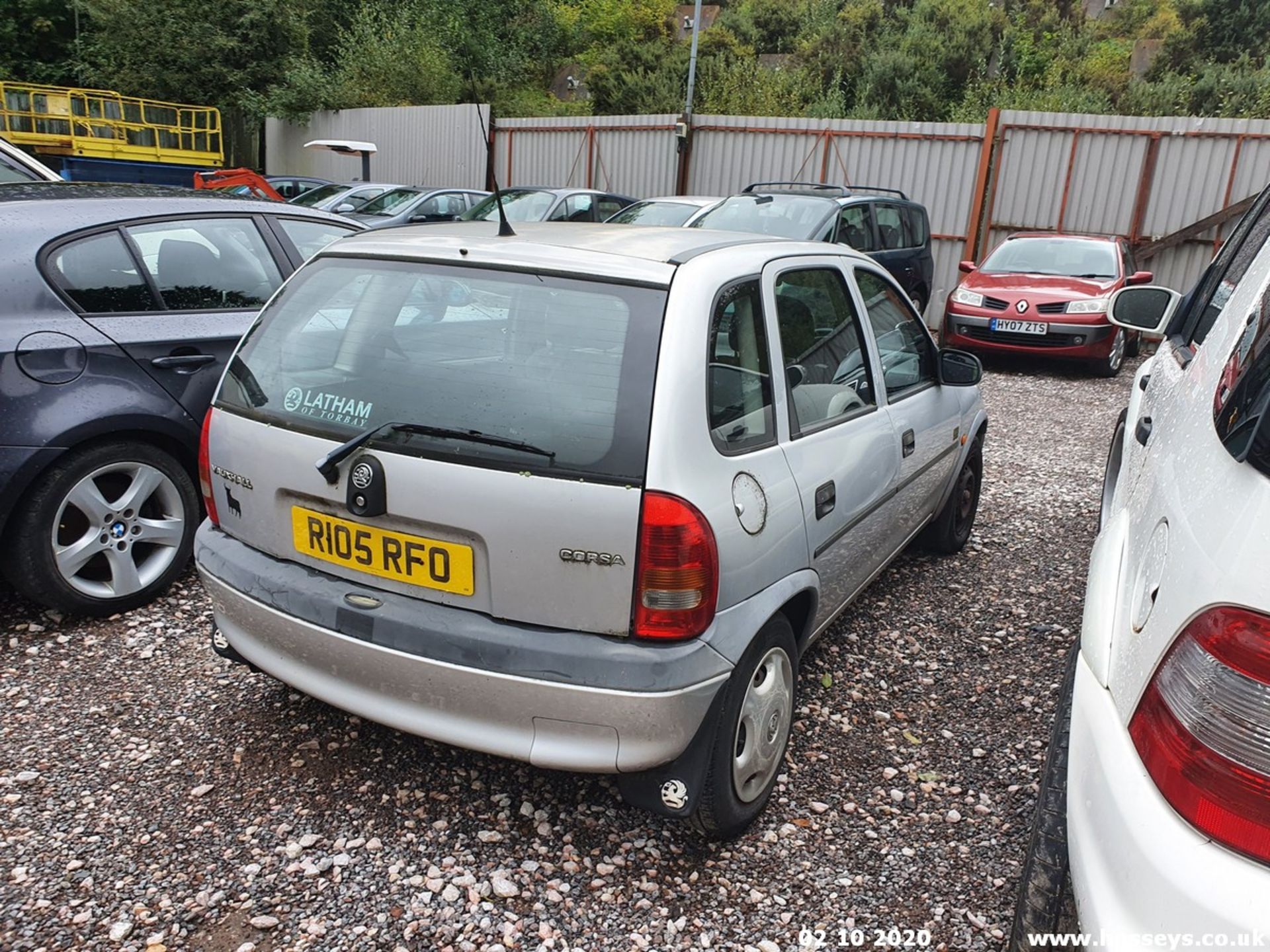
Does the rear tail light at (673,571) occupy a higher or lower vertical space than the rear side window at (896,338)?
lower

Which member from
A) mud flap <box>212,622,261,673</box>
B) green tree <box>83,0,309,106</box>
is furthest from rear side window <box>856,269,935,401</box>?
green tree <box>83,0,309,106</box>

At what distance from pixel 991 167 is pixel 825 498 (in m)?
12.3

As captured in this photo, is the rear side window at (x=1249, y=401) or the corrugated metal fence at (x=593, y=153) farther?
the corrugated metal fence at (x=593, y=153)

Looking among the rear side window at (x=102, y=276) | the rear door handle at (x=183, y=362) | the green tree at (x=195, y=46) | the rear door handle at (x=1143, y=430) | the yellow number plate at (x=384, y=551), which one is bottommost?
the yellow number plate at (x=384, y=551)

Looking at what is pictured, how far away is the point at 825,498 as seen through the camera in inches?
107

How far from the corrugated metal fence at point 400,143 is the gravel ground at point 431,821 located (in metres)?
15.9

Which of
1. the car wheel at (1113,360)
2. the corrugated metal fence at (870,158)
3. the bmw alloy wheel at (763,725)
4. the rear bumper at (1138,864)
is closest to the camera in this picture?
the rear bumper at (1138,864)

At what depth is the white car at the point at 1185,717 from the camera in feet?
3.76

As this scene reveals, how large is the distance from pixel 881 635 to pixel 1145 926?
101 inches

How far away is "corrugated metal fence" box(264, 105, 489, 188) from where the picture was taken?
1961 cm

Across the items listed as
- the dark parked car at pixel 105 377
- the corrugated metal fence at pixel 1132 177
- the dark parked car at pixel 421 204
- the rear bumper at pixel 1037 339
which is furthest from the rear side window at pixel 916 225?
the dark parked car at pixel 105 377

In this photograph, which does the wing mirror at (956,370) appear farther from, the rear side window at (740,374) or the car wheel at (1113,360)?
the car wheel at (1113,360)

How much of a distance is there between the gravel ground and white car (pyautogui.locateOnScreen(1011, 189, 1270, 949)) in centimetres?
80
